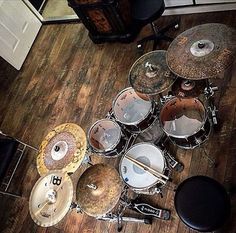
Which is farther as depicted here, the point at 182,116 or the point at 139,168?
the point at 182,116

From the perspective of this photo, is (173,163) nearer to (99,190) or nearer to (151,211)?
(151,211)

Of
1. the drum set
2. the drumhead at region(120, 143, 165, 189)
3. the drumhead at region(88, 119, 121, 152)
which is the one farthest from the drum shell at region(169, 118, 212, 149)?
the drumhead at region(88, 119, 121, 152)

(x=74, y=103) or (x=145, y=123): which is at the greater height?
(x=145, y=123)

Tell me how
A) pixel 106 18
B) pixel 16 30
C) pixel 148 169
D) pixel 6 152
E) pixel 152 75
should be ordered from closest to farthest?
1. pixel 148 169
2. pixel 152 75
3. pixel 6 152
4. pixel 106 18
5. pixel 16 30

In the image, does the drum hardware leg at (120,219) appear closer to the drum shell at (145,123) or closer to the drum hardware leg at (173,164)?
the drum hardware leg at (173,164)

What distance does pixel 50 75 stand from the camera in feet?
15.0

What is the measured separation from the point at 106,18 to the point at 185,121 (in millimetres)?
1832

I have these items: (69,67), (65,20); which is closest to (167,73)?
(69,67)

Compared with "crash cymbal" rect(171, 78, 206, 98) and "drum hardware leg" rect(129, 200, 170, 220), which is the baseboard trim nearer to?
"crash cymbal" rect(171, 78, 206, 98)

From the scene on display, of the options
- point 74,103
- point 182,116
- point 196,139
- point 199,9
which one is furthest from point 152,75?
point 199,9

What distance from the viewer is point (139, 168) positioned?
294 centimetres

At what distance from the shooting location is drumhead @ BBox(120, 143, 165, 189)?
287cm

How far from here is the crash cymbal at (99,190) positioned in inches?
107

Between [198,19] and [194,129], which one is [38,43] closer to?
[198,19]
